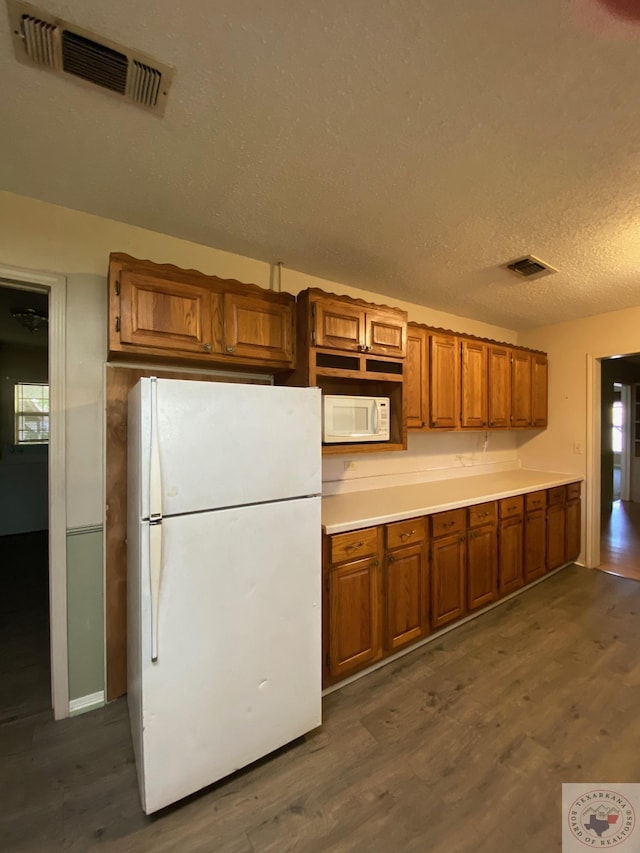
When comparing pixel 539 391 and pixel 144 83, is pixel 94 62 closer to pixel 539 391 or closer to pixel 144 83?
pixel 144 83

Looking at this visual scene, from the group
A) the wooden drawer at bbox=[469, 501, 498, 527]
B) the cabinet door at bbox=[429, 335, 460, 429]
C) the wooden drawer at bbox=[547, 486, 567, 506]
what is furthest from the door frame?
the wooden drawer at bbox=[547, 486, 567, 506]

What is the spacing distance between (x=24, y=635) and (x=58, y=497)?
153cm

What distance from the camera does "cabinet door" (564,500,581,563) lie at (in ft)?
11.8

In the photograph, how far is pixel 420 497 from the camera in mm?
2682

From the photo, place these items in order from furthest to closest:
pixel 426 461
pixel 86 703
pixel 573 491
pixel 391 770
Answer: pixel 573 491, pixel 426 461, pixel 86 703, pixel 391 770

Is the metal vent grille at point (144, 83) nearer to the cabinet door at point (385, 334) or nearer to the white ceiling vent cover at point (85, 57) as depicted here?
the white ceiling vent cover at point (85, 57)

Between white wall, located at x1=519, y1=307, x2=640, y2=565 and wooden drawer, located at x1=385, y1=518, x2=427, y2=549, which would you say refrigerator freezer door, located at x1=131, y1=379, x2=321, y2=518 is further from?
white wall, located at x1=519, y1=307, x2=640, y2=565

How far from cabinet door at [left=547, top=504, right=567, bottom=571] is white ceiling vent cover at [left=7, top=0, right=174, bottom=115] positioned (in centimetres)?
398

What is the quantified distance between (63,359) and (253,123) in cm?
→ 145

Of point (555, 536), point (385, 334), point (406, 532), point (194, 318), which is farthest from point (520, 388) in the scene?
point (194, 318)

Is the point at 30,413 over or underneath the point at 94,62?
underneath

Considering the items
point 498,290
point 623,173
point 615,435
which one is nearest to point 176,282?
point 623,173

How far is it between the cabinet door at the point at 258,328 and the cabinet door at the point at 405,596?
4.71 ft

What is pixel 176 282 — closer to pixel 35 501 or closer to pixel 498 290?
pixel 498 290
